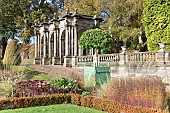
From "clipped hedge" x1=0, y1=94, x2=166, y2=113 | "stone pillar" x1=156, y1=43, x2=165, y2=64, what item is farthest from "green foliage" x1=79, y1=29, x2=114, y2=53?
"clipped hedge" x1=0, y1=94, x2=166, y2=113

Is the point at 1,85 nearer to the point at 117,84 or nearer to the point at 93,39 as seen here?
the point at 117,84

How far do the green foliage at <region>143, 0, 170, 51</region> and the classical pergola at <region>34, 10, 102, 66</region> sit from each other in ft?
24.3

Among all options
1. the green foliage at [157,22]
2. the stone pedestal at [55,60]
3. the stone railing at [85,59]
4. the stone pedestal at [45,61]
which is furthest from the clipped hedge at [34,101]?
the stone pedestal at [45,61]

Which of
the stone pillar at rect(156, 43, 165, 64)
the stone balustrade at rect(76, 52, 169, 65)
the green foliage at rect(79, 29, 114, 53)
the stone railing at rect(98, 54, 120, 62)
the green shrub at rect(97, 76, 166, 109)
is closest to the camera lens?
the green shrub at rect(97, 76, 166, 109)

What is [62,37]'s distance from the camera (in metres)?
29.2

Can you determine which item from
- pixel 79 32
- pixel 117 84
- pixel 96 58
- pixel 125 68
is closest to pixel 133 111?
pixel 117 84

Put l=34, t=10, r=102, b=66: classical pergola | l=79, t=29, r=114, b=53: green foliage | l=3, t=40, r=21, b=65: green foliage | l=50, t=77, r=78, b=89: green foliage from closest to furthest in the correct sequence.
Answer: l=50, t=77, r=78, b=89: green foliage → l=3, t=40, r=21, b=65: green foliage → l=79, t=29, r=114, b=53: green foliage → l=34, t=10, r=102, b=66: classical pergola

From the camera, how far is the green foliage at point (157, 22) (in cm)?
1975

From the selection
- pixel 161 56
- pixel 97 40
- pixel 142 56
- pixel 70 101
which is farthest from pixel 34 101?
pixel 97 40

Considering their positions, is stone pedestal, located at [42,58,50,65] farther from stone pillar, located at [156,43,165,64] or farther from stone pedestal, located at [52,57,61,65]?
stone pillar, located at [156,43,165,64]

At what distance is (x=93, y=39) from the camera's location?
2239cm

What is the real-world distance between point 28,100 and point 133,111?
4.30 m

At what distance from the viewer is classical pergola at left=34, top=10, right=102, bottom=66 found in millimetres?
26308

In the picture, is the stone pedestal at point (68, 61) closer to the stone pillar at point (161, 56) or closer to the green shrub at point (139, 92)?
the stone pillar at point (161, 56)
